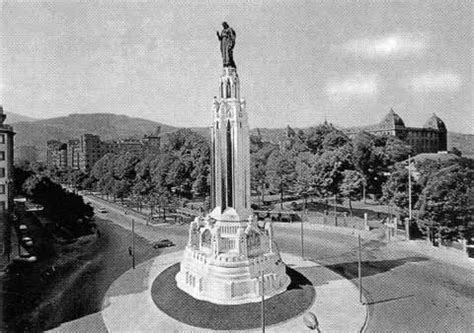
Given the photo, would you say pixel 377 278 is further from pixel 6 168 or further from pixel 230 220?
pixel 6 168

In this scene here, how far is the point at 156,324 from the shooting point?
64.8 feet

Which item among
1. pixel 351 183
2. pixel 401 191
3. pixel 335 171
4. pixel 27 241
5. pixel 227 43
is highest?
pixel 227 43

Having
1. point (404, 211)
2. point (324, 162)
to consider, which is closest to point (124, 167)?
point (324, 162)

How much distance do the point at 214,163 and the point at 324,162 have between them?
92.5 ft

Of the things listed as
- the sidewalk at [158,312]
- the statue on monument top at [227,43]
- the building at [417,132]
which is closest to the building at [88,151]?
the building at [417,132]

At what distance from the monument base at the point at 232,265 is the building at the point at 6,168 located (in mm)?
16539

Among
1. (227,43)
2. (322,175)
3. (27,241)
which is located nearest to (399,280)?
(227,43)

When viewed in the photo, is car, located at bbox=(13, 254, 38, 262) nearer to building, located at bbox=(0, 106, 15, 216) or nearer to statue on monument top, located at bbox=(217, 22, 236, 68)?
building, located at bbox=(0, 106, 15, 216)

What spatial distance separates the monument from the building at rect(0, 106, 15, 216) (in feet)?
54.3

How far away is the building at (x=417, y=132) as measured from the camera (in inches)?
4397

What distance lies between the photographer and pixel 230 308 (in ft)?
70.0

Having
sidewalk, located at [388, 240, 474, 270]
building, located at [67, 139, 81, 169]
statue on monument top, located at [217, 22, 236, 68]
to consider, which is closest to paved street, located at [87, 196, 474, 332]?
sidewalk, located at [388, 240, 474, 270]

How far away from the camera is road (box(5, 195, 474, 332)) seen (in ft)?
68.1

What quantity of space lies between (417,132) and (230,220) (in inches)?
4373
